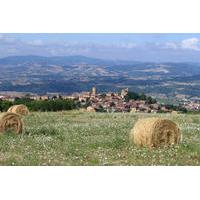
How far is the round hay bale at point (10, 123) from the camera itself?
15.6 meters

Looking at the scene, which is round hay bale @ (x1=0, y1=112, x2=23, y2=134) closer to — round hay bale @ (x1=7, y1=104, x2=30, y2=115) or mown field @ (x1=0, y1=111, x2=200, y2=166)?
mown field @ (x1=0, y1=111, x2=200, y2=166)

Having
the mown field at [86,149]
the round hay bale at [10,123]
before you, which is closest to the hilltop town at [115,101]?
the mown field at [86,149]

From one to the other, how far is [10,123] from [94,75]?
4278mm

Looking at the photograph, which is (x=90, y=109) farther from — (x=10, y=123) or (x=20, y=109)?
(x=10, y=123)

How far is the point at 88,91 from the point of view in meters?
21.3

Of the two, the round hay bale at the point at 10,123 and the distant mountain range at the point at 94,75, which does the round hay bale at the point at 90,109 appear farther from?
the round hay bale at the point at 10,123

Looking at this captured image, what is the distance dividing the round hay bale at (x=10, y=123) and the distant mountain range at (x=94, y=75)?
2571 millimetres

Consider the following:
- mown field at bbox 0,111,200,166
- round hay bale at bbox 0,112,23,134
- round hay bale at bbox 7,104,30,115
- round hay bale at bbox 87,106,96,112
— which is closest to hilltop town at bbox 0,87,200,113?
round hay bale at bbox 87,106,96,112

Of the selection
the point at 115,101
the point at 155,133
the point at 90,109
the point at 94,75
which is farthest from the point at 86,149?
the point at 90,109

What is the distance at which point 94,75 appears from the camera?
19.2m

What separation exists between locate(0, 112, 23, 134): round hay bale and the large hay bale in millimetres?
3386
